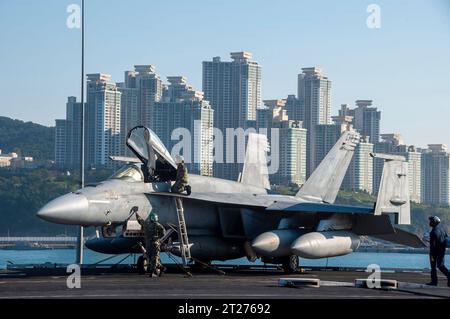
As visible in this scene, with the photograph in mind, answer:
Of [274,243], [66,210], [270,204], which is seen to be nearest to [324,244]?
[274,243]

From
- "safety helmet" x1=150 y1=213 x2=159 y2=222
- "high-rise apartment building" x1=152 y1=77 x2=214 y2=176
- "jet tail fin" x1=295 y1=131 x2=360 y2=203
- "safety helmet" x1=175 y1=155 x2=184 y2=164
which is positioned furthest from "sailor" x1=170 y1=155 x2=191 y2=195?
"high-rise apartment building" x1=152 y1=77 x2=214 y2=176

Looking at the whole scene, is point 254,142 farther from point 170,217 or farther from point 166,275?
point 166,275

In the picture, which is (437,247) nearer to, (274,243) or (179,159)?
(274,243)

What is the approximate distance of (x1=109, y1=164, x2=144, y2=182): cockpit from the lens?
89.9ft

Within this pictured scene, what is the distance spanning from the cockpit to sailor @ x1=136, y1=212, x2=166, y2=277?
2.06 m

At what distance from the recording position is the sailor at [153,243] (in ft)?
80.8

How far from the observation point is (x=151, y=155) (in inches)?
1101

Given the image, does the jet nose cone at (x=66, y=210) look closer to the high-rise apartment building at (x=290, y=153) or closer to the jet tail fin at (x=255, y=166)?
the jet tail fin at (x=255, y=166)

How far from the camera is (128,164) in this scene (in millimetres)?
27938

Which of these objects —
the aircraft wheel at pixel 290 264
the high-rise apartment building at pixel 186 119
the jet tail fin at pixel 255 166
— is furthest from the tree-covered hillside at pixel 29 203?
the aircraft wheel at pixel 290 264

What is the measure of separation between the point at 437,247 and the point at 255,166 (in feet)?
41.1

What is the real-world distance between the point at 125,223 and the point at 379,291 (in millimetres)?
8867

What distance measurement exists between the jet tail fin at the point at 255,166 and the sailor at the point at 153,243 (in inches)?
338

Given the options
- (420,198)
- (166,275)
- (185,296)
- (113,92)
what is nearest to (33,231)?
(113,92)
